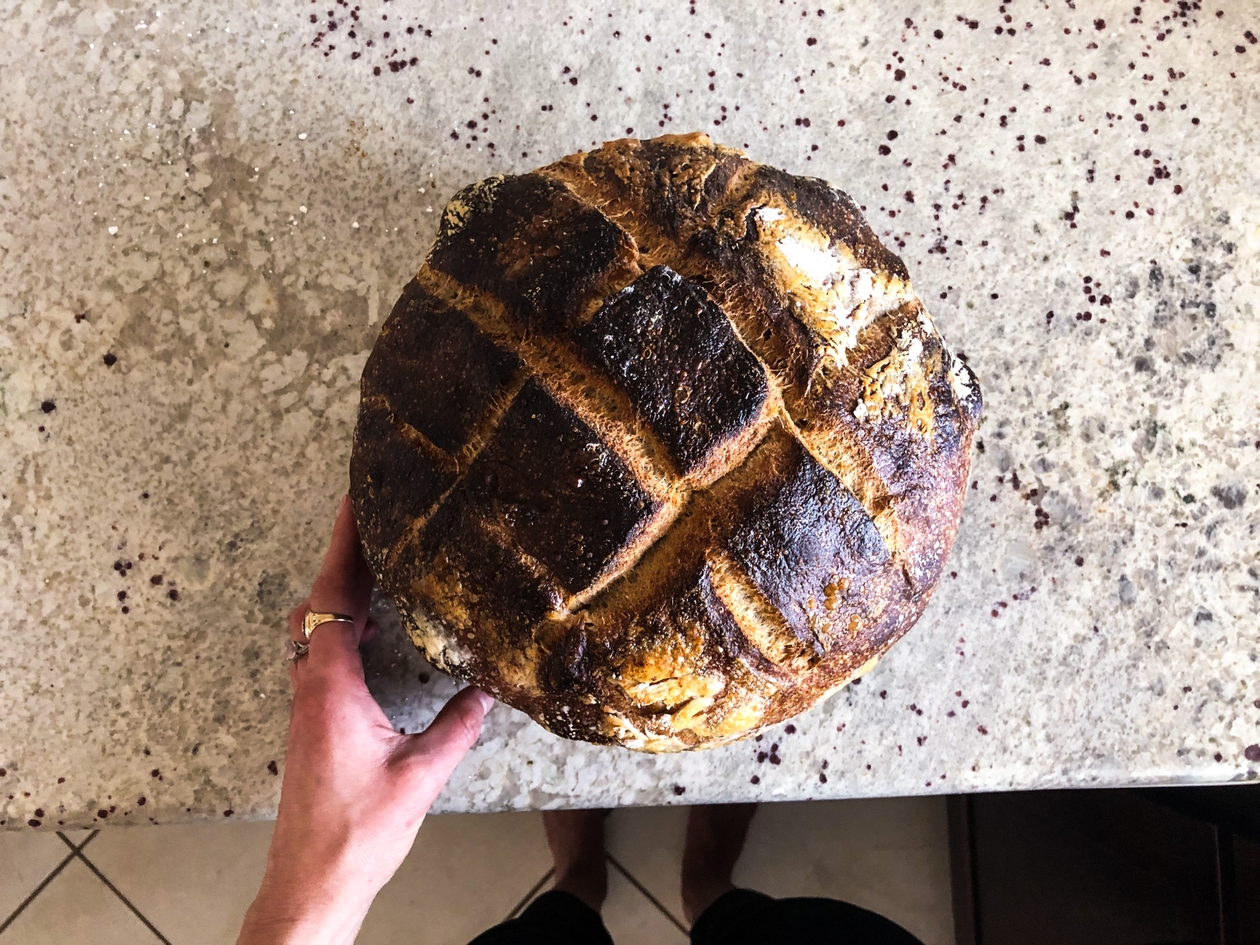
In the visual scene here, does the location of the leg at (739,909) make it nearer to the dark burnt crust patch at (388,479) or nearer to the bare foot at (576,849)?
the bare foot at (576,849)

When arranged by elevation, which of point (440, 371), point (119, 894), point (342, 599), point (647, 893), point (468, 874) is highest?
point (440, 371)

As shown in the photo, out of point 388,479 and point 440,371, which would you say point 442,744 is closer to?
point 388,479

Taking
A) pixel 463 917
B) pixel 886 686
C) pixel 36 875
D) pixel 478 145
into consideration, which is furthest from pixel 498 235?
pixel 36 875

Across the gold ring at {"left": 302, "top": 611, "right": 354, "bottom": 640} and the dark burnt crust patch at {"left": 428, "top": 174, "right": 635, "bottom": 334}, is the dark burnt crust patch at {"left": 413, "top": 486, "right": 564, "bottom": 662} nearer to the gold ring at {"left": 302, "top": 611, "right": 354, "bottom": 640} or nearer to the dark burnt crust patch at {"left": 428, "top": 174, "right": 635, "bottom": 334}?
the dark burnt crust patch at {"left": 428, "top": 174, "right": 635, "bottom": 334}

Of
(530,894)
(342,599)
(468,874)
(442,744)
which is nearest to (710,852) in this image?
(530,894)

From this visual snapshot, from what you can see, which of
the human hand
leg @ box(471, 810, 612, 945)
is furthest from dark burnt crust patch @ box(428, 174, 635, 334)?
leg @ box(471, 810, 612, 945)

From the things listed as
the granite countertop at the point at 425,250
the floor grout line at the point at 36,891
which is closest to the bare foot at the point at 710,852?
the granite countertop at the point at 425,250
